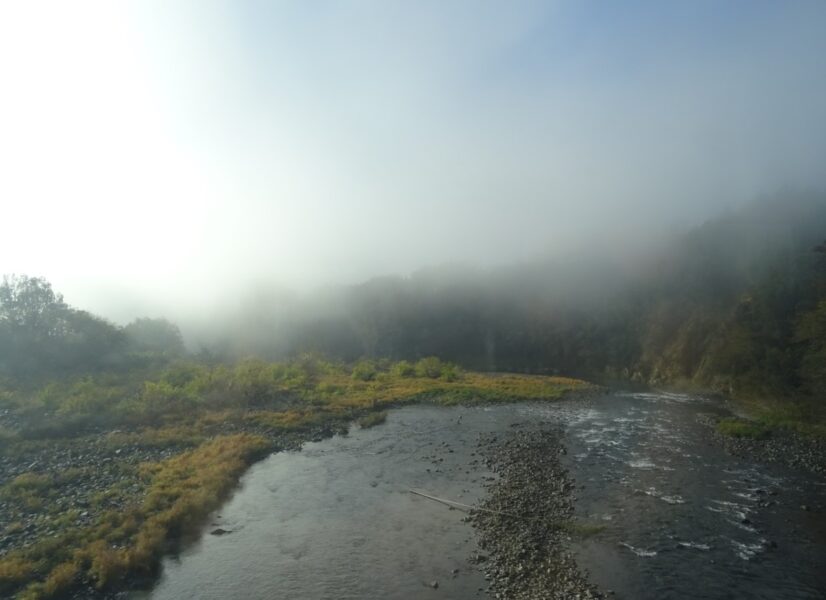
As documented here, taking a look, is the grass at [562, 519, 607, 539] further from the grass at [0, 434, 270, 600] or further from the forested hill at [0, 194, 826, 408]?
the forested hill at [0, 194, 826, 408]

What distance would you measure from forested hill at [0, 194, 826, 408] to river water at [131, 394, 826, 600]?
81.7 feet

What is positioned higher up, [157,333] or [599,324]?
[599,324]

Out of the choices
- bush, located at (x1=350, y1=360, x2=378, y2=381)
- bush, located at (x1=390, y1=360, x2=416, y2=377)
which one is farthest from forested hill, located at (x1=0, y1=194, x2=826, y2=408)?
bush, located at (x1=390, y1=360, x2=416, y2=377)

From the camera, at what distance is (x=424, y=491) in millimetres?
26219

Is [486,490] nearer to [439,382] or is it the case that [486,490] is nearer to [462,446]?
[462,446]

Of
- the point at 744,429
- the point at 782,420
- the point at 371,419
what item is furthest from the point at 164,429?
the point at 782,420

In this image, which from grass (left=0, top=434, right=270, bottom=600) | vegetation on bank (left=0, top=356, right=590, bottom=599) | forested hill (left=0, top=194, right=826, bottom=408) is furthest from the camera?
forested hill (left=0, top=194, right=826, bottom=408)

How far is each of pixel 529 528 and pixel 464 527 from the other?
8.95ft

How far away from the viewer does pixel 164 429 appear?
41094 mm

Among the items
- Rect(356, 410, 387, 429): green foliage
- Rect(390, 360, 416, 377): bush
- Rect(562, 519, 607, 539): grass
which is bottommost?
Rect(356, 410, 387, 429): green foliage

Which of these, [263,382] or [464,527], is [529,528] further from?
[263,382]

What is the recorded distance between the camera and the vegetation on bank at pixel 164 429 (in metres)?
18.9

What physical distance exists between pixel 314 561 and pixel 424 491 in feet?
27.6

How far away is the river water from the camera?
16750 mm
